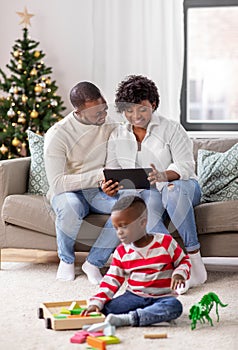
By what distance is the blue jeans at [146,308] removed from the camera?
8.82ft

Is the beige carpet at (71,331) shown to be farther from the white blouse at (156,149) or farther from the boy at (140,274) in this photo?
the white blouse at (156,149)

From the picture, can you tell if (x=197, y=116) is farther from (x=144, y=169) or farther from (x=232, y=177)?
(x=144, y=169)

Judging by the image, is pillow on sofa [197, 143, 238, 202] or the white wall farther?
the white wall

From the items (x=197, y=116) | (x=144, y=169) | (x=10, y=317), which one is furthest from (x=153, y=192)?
(x=197, y=116)

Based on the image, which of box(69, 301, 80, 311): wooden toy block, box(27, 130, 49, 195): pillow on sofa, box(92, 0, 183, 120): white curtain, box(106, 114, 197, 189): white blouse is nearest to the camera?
box(69, 301, 80, 311): wooden toy block

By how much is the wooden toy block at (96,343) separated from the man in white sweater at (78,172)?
37.4 inches

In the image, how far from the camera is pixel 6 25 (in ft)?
17.5

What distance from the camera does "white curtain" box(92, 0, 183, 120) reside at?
4.93 meters

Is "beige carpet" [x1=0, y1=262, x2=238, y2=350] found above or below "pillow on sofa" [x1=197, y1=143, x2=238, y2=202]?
below

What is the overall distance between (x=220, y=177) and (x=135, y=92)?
0.73 metres

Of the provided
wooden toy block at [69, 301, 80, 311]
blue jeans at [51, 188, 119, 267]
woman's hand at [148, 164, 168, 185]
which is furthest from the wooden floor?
wooden toy block at [69, 301, 80, 311]

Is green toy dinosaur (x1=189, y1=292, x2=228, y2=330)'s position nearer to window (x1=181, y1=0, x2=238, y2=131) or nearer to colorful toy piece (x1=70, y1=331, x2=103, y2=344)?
colorful toy piece (x1=70, y1=331, x2=103, y2=344)

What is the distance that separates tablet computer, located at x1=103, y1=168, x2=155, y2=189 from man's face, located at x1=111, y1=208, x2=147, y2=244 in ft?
1.58

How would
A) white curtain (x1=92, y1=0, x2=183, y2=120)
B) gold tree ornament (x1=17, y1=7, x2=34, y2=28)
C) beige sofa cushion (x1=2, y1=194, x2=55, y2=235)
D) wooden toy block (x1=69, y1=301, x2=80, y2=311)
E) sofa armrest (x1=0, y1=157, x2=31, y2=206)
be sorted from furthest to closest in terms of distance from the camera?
gold tree ornament (x1=17, y1=7, x2=34, y2=28), white curtain (x1=92, y1=0, x2=183, y2=120), sofa armrest (x1=0, y1=157, x2=31, y2=206), beige sofa cushion (x1=2, y1=194, x2=55, y2=235), wooden toy block (x1=69, y1=301, x2=80, y2=311)
